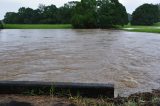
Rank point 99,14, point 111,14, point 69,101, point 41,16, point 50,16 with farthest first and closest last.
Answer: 1. point 41,16
2. point 50,16
3. point 99,14
4. point 111,14
5. point 69,101

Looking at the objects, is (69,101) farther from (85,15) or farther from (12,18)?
(12,18)

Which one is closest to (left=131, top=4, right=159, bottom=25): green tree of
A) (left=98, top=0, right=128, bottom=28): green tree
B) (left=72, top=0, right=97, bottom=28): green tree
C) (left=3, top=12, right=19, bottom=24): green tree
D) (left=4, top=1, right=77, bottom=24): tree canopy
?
(left=4, top=1, right=77, bottom=24): tree canopy

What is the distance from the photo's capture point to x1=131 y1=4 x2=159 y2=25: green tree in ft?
276

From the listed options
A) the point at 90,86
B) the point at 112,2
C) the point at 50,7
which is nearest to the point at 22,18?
the point at 50,7

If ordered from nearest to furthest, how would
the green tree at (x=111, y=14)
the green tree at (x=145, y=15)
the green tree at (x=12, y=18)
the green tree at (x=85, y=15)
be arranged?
the green tree at (x=111, y=14) < the green tree at (x=85, y=15) < the green tree at (x=145, y=15) < the green tree at (x=12, y=18)

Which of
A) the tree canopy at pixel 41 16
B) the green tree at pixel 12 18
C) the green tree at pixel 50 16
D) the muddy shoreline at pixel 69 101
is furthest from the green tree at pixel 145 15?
the muddy shoreline at pixel 69 101

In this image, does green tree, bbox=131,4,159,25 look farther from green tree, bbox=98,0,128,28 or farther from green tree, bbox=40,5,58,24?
green tree, bbox=98,0,128,28

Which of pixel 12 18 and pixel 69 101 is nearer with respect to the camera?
pixel 69 101

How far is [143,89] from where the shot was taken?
26.5 feet

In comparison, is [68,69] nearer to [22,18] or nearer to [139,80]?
[139,80]

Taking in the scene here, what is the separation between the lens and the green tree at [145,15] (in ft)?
276

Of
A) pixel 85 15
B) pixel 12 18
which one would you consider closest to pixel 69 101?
pixel 85 15

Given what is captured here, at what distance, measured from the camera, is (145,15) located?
8456 centimetres

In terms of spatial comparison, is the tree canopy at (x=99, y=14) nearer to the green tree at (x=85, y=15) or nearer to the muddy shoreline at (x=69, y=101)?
the green tree at (x=85, y=15)
